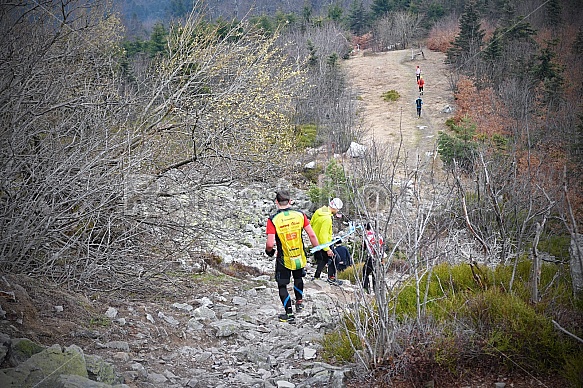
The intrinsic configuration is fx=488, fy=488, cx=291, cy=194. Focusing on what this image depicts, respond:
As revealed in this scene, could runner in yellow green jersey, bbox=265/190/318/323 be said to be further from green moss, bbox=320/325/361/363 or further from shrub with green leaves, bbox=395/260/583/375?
shrub with green leaves, bbox=395/260/583/375

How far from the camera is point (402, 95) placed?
32250 mm

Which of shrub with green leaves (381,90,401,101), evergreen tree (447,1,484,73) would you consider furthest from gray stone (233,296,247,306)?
evergreen tree (447,1,484,73)

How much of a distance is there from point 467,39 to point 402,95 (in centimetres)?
743

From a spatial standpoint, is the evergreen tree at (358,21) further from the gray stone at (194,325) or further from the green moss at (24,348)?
the green moss at (24,348)

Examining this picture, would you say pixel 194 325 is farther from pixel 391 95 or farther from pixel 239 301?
pixel 391 95

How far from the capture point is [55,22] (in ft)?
26.9

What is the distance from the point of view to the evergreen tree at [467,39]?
3362 centimetres

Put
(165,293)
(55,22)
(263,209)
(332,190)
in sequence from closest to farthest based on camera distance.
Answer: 1. (165,293)
2. (55,22)
3. (332,190)
4. (263,209)

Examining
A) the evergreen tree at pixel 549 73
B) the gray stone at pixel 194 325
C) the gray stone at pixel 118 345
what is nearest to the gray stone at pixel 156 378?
the gray stone at pixel 118 345

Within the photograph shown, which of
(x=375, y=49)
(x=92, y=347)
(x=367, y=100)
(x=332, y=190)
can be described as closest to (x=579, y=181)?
(x=332, y=190)

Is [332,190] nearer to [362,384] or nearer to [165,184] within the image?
[165,184]

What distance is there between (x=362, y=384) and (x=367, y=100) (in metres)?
29.0

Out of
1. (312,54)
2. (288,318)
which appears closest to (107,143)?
(288,318)

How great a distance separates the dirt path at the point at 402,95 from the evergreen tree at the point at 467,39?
120cm
